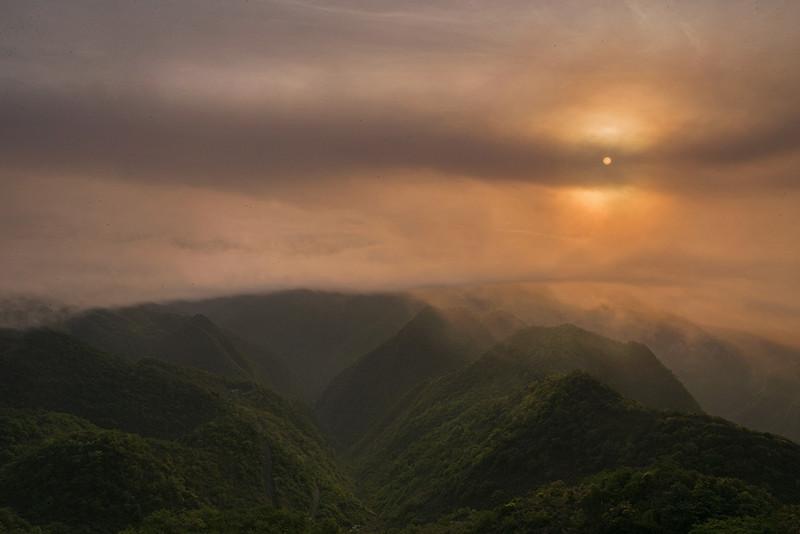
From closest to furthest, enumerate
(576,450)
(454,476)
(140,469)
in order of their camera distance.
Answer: (576,450) → (140,469) → (454,476)

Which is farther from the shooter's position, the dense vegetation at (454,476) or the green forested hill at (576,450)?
the green forested hill at (576,450)

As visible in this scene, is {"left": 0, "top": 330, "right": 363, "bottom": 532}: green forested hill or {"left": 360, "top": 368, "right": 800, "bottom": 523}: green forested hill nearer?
{"left": 360, "top": 368, "right": 800, "bottom": 523}: green forested hill

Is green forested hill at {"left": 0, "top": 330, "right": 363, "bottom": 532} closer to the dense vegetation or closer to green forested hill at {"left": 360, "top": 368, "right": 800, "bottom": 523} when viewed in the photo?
the dense vegetation

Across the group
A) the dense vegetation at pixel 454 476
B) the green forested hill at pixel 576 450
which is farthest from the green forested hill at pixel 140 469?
the green forested hill at pixel 576 450

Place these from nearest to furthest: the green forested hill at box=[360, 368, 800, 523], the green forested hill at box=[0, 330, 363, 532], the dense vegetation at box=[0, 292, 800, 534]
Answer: the dense vegetation at box=[0, 292, 800, 534] < the green forested hill at box=[360, 368, 800, 523] < the green forested hill at box=[0, 330, 363, 532]

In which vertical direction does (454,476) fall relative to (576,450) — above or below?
below

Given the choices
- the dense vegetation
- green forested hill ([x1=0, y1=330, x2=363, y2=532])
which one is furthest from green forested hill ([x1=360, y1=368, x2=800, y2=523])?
green forested hill ([x1=0, y1=330, x2=363, y2=532])

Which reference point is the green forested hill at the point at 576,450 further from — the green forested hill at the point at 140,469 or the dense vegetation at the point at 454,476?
the green forested hill at the point at 140,469

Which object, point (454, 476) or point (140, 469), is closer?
point (140, 469)

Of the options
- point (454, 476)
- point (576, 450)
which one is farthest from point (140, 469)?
point (576, 450)

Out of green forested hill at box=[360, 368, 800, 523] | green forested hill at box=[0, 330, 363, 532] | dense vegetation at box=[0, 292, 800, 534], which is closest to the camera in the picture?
dense vegetation at box=[0, 292, 800, 534]

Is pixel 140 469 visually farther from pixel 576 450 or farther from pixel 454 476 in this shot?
pixel 576 450

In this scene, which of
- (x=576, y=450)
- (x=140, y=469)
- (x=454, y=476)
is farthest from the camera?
(x=454, y=476)

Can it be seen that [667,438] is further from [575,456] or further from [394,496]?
[394,496]
